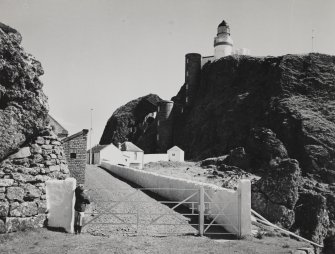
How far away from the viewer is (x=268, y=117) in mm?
55375

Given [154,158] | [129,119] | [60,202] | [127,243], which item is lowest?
[127,243]

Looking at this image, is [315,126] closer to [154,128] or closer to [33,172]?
[154,128]

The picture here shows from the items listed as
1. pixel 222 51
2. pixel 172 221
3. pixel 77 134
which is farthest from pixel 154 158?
pixel 172 221

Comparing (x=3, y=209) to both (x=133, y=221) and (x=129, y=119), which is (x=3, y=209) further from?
(x=129, y=119)

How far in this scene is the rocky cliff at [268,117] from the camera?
4319 cm

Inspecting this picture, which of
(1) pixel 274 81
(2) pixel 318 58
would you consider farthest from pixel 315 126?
(2) pixel 318 58

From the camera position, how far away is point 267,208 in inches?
718

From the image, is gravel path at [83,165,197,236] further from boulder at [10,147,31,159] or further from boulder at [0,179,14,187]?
boulder at [10,147,31,159]

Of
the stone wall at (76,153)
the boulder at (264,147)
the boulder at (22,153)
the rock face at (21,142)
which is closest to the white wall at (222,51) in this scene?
the boulder at (264,147)

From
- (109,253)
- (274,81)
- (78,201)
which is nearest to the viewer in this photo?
(109,253)

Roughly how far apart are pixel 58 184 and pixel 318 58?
2328 inches

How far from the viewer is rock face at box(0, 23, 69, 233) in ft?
31.4

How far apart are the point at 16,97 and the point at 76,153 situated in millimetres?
12251

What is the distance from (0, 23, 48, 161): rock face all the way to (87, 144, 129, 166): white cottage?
5307 centimetres
